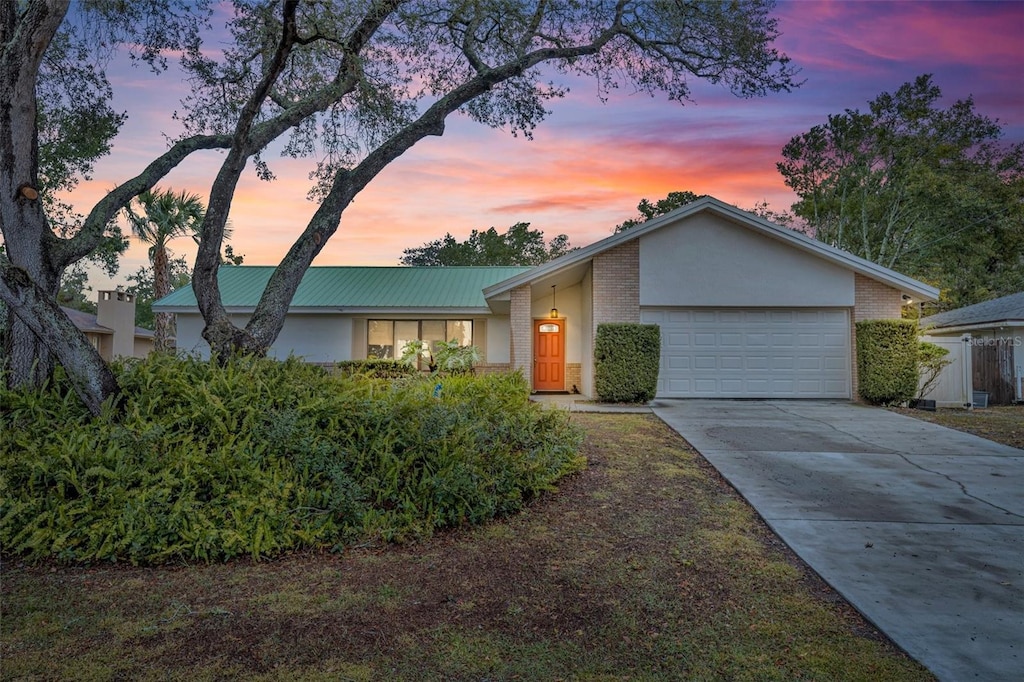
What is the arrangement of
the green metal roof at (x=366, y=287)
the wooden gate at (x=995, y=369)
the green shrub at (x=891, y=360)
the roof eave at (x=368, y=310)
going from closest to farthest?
the green shrub at (x=891, y=360)
the wooden gate at (x=995, y=369)
the roof eave at (x=368, y=310)
the green metal roof at (x=366, y=287)

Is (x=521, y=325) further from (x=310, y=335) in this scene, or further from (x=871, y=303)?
(x=871, y=303)

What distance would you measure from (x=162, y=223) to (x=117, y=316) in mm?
5305

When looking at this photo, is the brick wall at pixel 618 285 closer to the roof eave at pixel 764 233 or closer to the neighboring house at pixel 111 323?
the roof eave at pixel 764 233

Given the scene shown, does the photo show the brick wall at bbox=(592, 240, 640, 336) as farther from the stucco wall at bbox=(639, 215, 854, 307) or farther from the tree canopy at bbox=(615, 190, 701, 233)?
the tree canopy at bbox=(615, 190, 701, 233)

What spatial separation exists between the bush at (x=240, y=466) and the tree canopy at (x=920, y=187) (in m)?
27.6

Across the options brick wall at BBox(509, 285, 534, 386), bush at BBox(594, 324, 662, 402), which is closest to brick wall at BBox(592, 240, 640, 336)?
bush at BBox(594, 324, 662, 402)

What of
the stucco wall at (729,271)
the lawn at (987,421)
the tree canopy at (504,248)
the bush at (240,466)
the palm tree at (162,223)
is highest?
the tree canopy at (504,248)

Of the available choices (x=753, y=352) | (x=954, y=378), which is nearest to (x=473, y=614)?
(x=753, y=352)

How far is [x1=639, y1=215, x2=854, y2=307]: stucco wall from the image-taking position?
563 inches

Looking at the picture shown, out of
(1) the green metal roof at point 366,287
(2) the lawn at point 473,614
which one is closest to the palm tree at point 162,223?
(1) the green metal roof at point 366,287

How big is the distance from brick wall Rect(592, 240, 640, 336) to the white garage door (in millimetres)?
510

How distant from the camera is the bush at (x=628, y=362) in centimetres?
1359

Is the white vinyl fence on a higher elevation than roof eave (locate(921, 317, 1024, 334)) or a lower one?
lower

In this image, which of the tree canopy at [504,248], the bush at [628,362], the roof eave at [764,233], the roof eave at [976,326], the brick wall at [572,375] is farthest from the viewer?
the tree canopy at [504,248]
